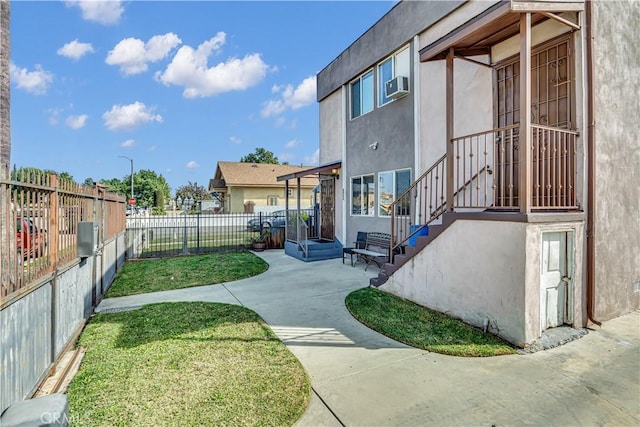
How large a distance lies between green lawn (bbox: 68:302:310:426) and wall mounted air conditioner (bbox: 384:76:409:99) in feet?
22.8

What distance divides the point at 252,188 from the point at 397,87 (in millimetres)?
22678

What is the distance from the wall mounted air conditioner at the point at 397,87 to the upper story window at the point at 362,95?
4.60 ft

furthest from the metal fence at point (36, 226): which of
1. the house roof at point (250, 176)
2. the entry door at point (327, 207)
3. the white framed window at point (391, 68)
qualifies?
the house roof at point (250, 176)

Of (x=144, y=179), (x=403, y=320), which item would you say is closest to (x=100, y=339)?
(x=403, y=320)

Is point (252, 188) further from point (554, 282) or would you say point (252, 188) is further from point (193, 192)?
point (554, 282)

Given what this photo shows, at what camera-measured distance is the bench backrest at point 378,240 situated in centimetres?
889

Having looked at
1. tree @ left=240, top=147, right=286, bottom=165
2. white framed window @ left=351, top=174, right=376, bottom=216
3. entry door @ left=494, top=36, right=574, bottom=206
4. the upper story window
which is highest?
tree @ left=240, top=147, right=286, bottom=165

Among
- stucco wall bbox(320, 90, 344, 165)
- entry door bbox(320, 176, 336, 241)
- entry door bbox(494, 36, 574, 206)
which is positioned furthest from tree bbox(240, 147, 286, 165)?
entry door bbox(494, 36, 574, 206)

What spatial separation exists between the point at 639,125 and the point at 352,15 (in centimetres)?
940

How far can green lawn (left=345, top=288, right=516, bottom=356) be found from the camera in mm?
4137

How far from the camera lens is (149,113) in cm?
3903

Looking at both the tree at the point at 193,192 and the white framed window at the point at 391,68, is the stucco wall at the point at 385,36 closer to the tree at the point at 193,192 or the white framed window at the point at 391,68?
the white framed window at the point at 391,68

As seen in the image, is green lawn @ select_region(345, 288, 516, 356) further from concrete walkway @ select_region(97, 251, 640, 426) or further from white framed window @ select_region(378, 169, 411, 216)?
white framed window @ select_region(378, 169, 411, 216)

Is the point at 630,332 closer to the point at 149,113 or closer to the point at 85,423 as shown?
the point at 85,423
